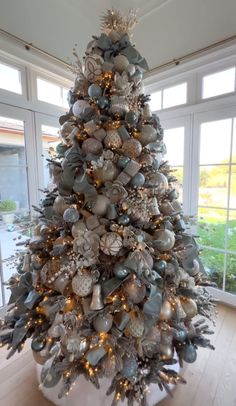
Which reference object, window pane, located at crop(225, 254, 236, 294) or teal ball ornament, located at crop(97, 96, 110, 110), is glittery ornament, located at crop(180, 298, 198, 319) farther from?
window pane, located at crop(225, 254, 236, 294)

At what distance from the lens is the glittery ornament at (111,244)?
88 centimetres

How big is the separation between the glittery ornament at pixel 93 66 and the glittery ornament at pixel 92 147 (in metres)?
0.33

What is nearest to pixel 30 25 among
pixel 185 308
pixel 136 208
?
pixel 136 208

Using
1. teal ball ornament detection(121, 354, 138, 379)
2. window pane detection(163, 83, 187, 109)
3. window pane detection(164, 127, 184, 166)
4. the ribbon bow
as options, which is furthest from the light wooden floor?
window pane detection(163, 83, 187, 109)

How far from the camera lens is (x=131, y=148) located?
976mm

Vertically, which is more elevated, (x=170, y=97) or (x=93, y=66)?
(x=170, y=97)

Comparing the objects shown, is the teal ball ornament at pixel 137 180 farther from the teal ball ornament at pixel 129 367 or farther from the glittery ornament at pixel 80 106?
the teal ball ornament at pixel 129 367

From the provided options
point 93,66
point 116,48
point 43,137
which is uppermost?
point 116,48

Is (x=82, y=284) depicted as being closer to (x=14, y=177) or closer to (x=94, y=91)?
(x=94, y=91)

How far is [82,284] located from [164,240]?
40cm

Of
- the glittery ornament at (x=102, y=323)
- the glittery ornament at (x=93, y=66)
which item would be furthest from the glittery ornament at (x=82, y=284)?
the glittery ornament at (x=93, y=66)

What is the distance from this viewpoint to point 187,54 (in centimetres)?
186

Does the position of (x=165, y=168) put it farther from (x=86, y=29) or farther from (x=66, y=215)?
(x=86, y=29)

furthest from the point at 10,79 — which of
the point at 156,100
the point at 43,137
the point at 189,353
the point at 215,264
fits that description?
the point at 215,264
